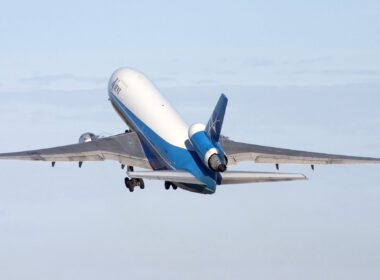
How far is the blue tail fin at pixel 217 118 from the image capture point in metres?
62.9

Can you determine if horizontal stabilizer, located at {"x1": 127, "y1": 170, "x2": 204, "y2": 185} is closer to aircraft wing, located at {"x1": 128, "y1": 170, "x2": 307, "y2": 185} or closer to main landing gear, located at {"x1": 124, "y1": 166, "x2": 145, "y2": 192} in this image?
aircraft wing, located at {"x1": 128, "y1": 170, "x2": 307, "y2": 185}

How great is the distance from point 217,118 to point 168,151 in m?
6.67

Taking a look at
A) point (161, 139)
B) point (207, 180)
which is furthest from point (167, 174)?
point (161, 139)

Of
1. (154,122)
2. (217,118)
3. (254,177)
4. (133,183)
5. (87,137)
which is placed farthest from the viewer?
(87,137)

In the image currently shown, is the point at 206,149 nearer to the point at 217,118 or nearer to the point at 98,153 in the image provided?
the point at 217,118

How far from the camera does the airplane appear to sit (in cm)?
6297

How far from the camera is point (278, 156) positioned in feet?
228

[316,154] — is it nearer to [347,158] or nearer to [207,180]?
[347,158]

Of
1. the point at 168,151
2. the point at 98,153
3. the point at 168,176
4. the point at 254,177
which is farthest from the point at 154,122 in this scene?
the point at 254,177

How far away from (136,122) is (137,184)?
5.71 metres

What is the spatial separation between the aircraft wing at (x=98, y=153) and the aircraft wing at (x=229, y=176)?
25.1 feet

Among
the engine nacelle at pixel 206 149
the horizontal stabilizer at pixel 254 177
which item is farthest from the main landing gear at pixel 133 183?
the horizontal stabilizer at pixel 254 177

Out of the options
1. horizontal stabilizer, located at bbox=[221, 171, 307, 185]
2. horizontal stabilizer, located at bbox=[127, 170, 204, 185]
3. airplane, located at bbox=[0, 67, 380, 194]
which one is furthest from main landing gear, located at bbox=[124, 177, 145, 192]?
horizontal stabilizer, located at bbox=[221, 171, 307, 185]

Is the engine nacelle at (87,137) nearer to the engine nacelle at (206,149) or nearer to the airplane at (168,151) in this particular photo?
the airplane at (168,151)
